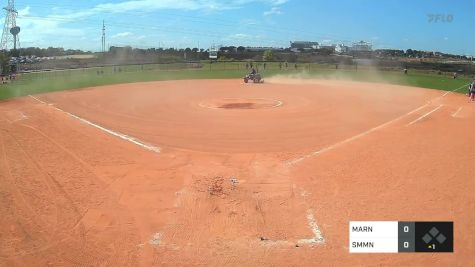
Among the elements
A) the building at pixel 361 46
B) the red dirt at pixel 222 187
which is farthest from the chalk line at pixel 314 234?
the building at pixel 361 46

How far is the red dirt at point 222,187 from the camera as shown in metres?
9.80

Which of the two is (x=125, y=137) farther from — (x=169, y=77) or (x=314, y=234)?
(x=169, y=77)

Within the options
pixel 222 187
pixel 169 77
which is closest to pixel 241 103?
pixel 222 187

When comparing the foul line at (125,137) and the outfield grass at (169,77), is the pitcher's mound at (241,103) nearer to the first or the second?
the foul line at (125,137)

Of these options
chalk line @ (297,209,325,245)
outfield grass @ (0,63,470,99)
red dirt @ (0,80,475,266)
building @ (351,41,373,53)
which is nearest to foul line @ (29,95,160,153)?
red dirt @ (0,80,475,266)

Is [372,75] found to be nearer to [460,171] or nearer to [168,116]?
[168,116]

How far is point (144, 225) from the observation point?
1097cm

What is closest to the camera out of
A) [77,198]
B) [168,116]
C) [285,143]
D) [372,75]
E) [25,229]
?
[25,229]

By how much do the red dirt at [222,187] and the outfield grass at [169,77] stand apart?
1780 cm

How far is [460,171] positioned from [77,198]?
13.5 meters

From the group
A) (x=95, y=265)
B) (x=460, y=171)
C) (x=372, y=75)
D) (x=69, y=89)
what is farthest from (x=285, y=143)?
(x=372, y=75)

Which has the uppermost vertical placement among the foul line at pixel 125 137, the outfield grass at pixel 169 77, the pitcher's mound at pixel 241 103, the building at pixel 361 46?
the building at pixel 361 46
